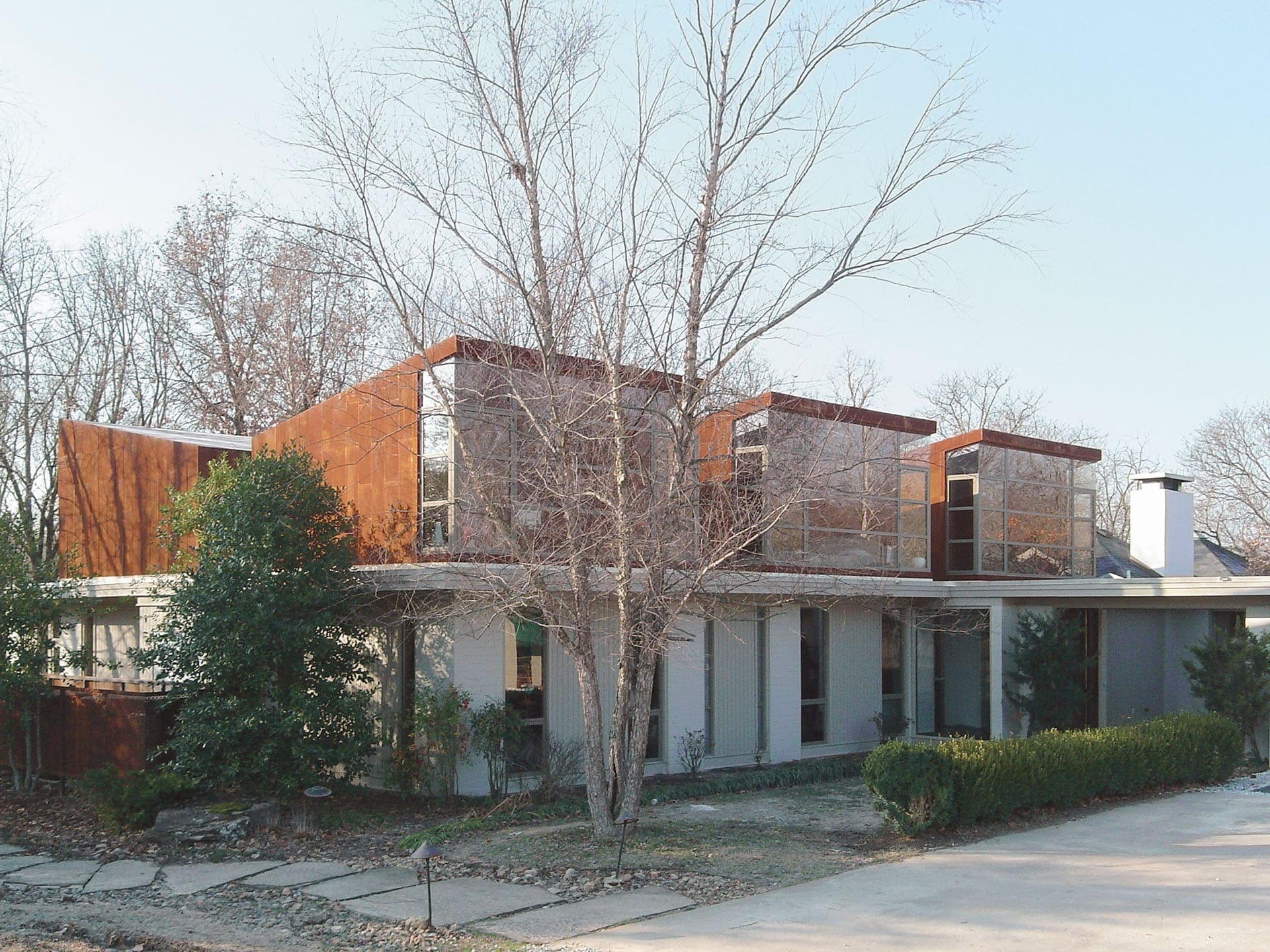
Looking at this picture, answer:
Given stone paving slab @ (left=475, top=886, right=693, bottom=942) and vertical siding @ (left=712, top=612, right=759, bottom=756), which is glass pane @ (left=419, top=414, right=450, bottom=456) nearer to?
vertical siding @ (left=712, top=612, right=759, bottom=756)

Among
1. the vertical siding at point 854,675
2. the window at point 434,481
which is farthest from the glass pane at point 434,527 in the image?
the vertical siding at point 854,675

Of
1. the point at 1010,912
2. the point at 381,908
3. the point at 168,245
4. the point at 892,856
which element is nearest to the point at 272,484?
the point at 381,908

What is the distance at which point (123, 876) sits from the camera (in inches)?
371

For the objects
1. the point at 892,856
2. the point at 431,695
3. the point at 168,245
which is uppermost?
the point at 168,245

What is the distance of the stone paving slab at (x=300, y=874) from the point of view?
912cm

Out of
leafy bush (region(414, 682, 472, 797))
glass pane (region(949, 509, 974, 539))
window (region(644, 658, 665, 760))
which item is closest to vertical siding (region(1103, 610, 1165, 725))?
glass pane (region(949, 509, 974, 539))

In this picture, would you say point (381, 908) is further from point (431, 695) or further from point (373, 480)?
point (373, 480)

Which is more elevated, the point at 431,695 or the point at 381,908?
the point at 431,695

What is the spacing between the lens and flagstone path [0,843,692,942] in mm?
7852

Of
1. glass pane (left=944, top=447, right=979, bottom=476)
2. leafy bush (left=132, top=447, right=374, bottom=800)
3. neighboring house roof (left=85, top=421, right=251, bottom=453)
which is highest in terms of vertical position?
neighboring house roof (left=85, top=421, right=251, bottom=453)

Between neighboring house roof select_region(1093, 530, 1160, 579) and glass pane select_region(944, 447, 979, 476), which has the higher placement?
glass pane select_region(944, 447, 979, 476)

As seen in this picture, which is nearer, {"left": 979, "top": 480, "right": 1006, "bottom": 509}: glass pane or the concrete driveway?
the concrete driveway

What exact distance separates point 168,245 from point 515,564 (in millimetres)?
19150

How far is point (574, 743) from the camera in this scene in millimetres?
13102
